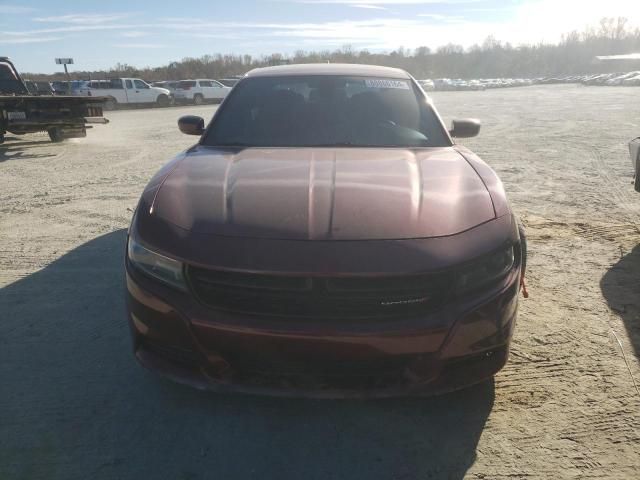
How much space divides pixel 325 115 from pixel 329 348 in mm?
1956

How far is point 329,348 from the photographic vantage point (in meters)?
1.85

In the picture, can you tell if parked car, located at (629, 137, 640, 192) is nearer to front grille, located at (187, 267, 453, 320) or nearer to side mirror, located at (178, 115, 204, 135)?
front grille, located at (187, 267, 453, 320)

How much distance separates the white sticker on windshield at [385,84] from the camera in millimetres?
3598

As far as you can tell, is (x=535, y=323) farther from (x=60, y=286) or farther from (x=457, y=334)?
(x=60, y=286)

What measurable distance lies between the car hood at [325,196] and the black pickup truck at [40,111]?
908 cm

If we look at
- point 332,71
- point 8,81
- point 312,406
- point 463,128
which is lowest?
point 312,406

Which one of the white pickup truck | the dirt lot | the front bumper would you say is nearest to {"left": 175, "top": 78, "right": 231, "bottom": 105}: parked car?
the white pickup truck

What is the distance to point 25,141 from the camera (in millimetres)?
12156

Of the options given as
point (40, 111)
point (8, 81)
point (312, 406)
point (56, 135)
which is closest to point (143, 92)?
point (8, 81)

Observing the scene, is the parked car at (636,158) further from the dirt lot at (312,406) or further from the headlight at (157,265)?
the headlight at (157,265)

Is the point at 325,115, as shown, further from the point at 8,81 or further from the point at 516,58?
the point at 516,58

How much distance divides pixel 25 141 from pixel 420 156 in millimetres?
12370

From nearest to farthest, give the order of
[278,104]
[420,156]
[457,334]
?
[457,334]
[420,156]
[278,104]

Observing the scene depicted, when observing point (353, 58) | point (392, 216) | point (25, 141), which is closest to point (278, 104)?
point (392, 216)
